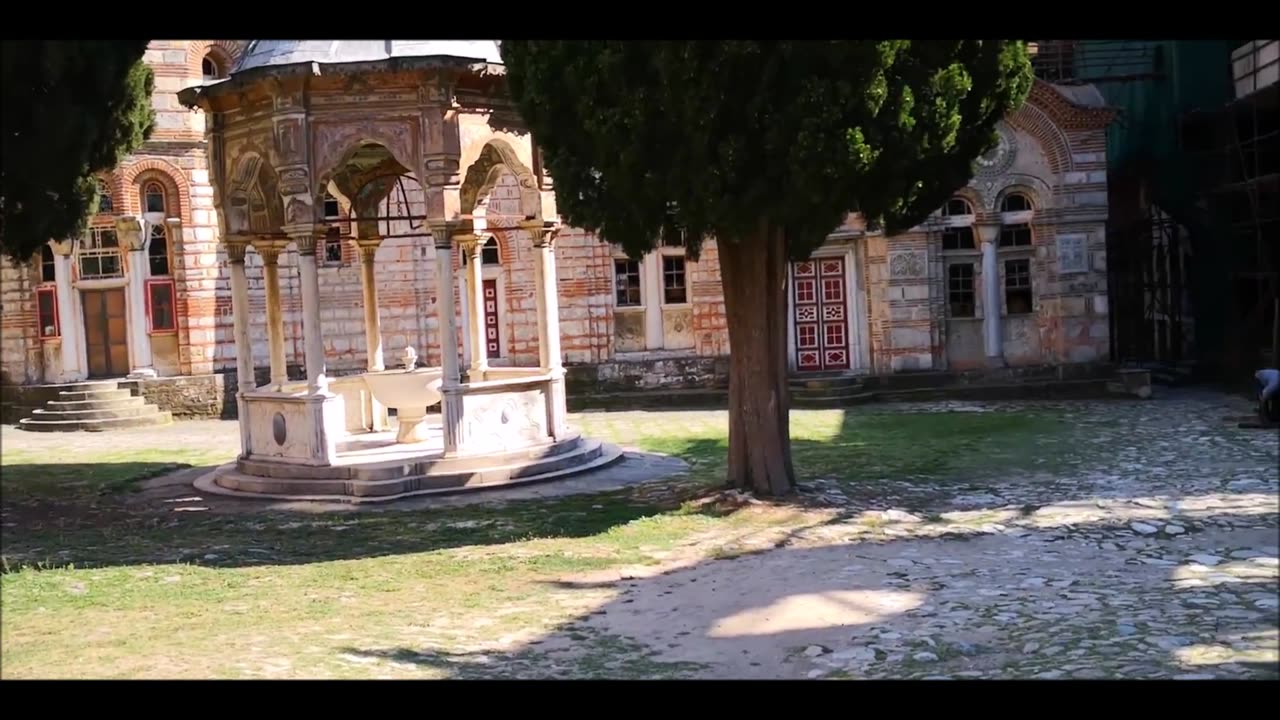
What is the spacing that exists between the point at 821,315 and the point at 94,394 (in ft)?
43.0

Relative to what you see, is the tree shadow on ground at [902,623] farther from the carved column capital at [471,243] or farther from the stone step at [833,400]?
the stone step at [833,400]

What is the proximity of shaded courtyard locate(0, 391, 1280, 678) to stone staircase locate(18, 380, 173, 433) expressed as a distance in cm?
625

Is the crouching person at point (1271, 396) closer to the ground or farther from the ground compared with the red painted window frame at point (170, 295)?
closer to the ground

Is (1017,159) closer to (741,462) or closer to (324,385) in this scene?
(741,462)

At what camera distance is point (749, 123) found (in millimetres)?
10484

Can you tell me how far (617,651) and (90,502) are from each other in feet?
27.1

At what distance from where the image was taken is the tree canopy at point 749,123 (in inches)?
404

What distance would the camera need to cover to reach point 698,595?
337 inches

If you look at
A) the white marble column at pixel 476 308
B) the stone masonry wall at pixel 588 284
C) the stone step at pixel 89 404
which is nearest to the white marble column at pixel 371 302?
the white marble column at pixel 476 308

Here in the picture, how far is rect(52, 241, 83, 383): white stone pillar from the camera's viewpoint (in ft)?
74.0

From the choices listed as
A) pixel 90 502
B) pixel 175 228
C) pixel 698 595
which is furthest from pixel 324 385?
pixel 175 228

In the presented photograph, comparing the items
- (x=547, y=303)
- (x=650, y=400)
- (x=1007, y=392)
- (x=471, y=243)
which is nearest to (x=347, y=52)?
(x=471, y=243)

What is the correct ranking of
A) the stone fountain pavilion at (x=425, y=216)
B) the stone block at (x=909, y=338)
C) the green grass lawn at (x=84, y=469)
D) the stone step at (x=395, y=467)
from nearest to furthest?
the stone step at (x=395, y=467)
the stone fountain pavilion at (x=425, y=216)
the green grass lawn at (x=84, y=469)
the stone block at (x=909, y=338)

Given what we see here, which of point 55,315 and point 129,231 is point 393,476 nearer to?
point 129,231
